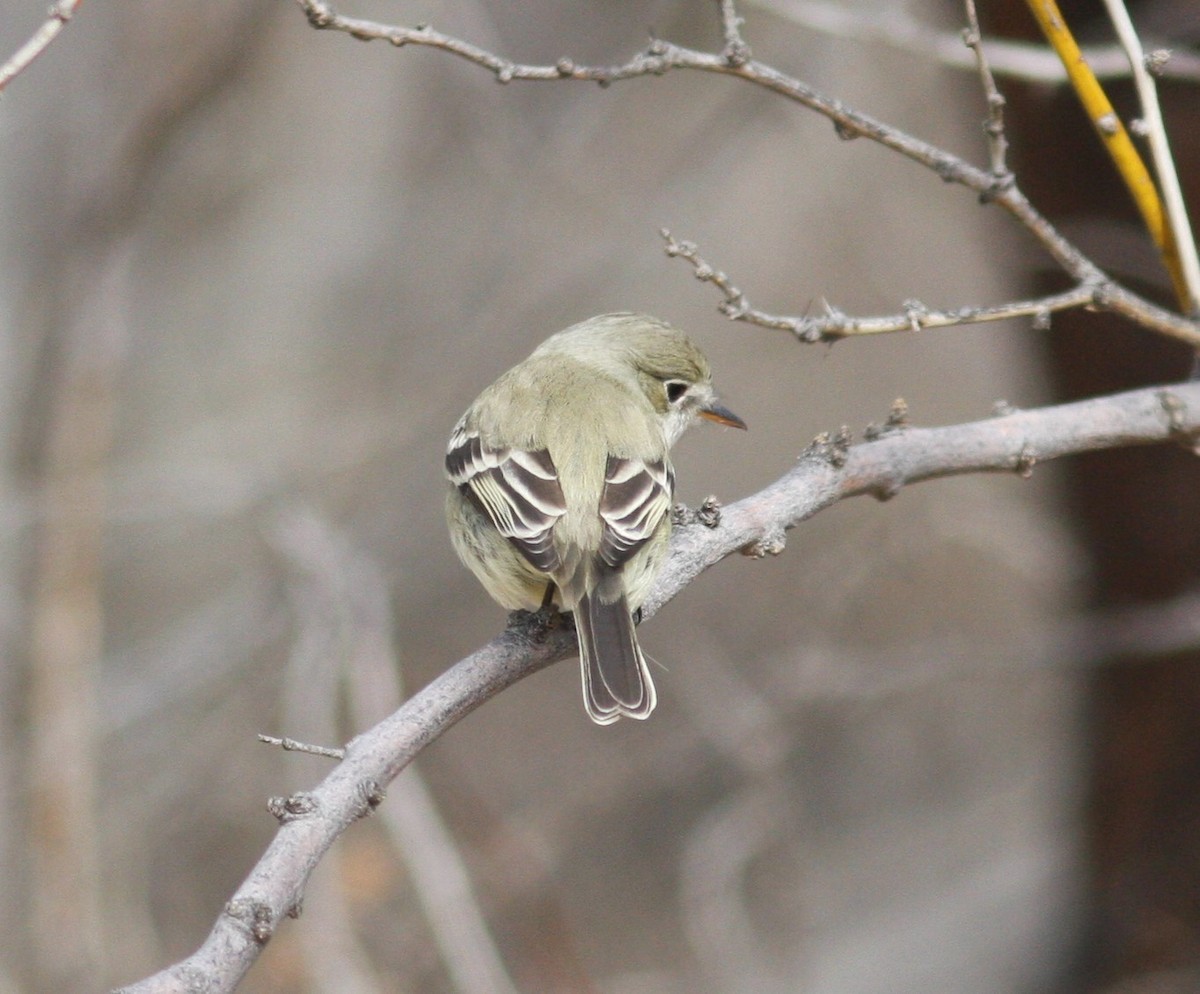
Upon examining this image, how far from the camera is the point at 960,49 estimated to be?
188 inches

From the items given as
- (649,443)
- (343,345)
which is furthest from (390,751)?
(343,345)

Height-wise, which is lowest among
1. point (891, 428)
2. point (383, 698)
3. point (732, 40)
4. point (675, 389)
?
point (891, 428)

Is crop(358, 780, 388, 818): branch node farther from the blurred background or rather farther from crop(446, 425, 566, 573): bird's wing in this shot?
the blurred background

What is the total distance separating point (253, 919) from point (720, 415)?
2693 millimetres

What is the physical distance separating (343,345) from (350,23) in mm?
5223

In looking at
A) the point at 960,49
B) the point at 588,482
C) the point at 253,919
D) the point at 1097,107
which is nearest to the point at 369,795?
the point at 253,919

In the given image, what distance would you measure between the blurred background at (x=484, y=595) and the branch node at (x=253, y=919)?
2.54 meters

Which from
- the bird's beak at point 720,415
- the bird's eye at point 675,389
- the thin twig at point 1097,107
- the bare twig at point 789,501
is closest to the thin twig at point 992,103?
the thin twig at point 1097,107

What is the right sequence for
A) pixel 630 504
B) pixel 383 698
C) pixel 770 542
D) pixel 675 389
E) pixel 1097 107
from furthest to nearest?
pixel 383 698 < pixel 675 389 < pixel 630 504 < pixel 770 542 < pixel 1097 107

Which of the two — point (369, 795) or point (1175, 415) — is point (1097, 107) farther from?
point (369, 795)

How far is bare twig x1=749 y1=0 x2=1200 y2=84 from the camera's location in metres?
4.09

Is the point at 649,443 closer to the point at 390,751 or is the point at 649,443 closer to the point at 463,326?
the point at 390,751

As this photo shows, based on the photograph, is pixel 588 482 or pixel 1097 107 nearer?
pixel 1097 107

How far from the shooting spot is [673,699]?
825 centimetres
